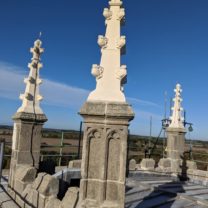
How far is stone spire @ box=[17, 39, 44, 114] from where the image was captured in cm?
899

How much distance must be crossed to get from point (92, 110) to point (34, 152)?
4486mm

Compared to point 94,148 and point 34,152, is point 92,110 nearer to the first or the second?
point 94,148

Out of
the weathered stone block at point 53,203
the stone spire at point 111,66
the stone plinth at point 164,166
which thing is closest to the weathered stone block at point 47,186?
the weathered stone block at point 53,203

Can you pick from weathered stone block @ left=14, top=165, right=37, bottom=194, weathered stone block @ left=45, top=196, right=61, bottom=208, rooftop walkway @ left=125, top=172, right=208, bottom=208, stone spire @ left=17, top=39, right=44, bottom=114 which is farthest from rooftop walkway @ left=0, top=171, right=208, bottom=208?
stone spire @ left=17, top=39, right=44, bottom=114

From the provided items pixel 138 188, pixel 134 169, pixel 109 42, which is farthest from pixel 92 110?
pixel 134 169

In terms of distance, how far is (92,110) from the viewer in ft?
17.0

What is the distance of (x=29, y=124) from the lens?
8961mm

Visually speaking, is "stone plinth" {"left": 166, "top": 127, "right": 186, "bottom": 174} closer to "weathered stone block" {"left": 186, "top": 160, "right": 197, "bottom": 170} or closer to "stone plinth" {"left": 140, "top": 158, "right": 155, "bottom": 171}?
"weathered stone block" {"left": 186, "top": 160, "right": 197, "bottom": 170}

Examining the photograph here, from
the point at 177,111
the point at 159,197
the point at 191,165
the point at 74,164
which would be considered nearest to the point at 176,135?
the point at 177,111

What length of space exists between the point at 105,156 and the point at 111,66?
4.55 ft

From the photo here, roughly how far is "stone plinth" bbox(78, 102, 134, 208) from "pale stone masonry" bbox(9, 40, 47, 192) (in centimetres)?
393

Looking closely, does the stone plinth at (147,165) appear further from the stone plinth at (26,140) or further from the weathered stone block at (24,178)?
the weathered stone block at (24,178)

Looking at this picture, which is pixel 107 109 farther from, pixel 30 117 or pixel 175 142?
pixel 175 142

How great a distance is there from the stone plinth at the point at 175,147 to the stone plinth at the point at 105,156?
883cm
